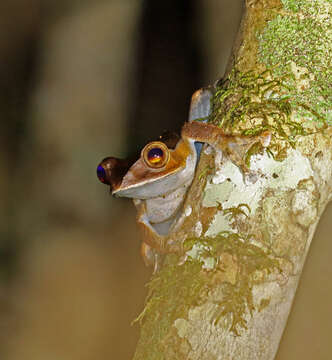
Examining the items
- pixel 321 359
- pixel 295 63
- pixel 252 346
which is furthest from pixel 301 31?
pixel 321 359

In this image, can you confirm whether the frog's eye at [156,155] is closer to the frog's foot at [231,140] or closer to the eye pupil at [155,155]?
the eye pupil at [155,155]

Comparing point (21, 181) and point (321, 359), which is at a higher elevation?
point (21, 181)

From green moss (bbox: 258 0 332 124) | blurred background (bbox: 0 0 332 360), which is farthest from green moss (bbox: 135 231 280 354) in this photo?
blurred background (bbox: 0 0 332 360)

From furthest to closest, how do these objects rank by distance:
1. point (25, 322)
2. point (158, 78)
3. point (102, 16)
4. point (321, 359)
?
point (158, 78) → point (102, 16) → point (25, 322) → point (321, 359)

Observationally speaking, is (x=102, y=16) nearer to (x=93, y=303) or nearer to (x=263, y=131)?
(x=93, y=303)

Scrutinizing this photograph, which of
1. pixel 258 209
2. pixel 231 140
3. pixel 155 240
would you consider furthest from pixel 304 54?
pixel 155 240

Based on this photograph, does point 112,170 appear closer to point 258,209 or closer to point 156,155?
point 156,155

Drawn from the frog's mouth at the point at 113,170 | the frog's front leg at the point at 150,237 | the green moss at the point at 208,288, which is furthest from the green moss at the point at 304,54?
the frog's mouth at the point at 113,170
